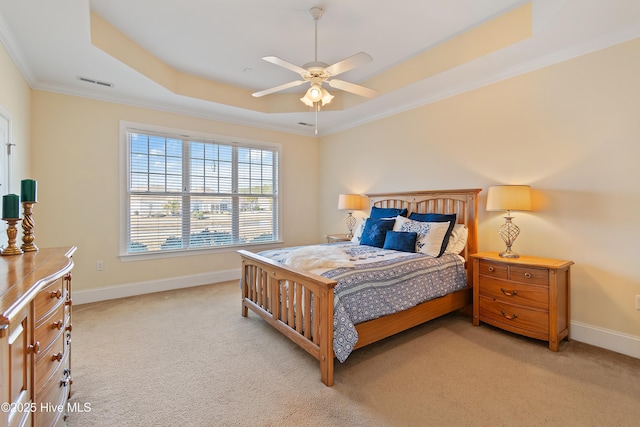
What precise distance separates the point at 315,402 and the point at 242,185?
12.6 feet

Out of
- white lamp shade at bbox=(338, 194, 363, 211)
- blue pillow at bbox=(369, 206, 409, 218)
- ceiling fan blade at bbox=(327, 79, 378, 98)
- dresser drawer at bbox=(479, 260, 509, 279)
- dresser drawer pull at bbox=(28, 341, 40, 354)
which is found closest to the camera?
dresser drawer pull at bbox=(28, 341, 40, 354)

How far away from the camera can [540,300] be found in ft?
8.58

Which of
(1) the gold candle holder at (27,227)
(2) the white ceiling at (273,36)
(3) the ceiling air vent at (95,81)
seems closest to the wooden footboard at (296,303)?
(1) the gold candle holder at (27,227)

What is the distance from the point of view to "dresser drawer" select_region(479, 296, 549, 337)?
2.61 meters

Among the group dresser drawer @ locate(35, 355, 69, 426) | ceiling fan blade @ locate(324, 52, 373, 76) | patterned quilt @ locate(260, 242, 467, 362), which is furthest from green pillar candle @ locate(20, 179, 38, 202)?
ceiling fan blade @ locate(324, 52, 373, 76)

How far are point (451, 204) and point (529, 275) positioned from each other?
1.20m

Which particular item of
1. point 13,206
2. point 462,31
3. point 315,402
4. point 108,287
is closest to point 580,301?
point 315,402

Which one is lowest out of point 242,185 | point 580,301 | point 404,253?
point 580,301

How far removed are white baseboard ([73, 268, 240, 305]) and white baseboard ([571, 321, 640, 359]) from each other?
4402 millimetres

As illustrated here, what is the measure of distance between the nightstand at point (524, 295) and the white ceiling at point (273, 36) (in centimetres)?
198

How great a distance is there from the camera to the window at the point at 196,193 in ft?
13.8

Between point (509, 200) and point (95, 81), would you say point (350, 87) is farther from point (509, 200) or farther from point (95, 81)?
point (95, 81)

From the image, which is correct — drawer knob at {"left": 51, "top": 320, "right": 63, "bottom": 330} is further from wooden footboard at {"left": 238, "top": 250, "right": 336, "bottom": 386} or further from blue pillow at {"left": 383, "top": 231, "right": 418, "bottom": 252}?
blue pillow at {"left": 383, "top": 231, "right": 418, "bottom": 252}

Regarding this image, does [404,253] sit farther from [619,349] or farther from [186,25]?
[186,25]
